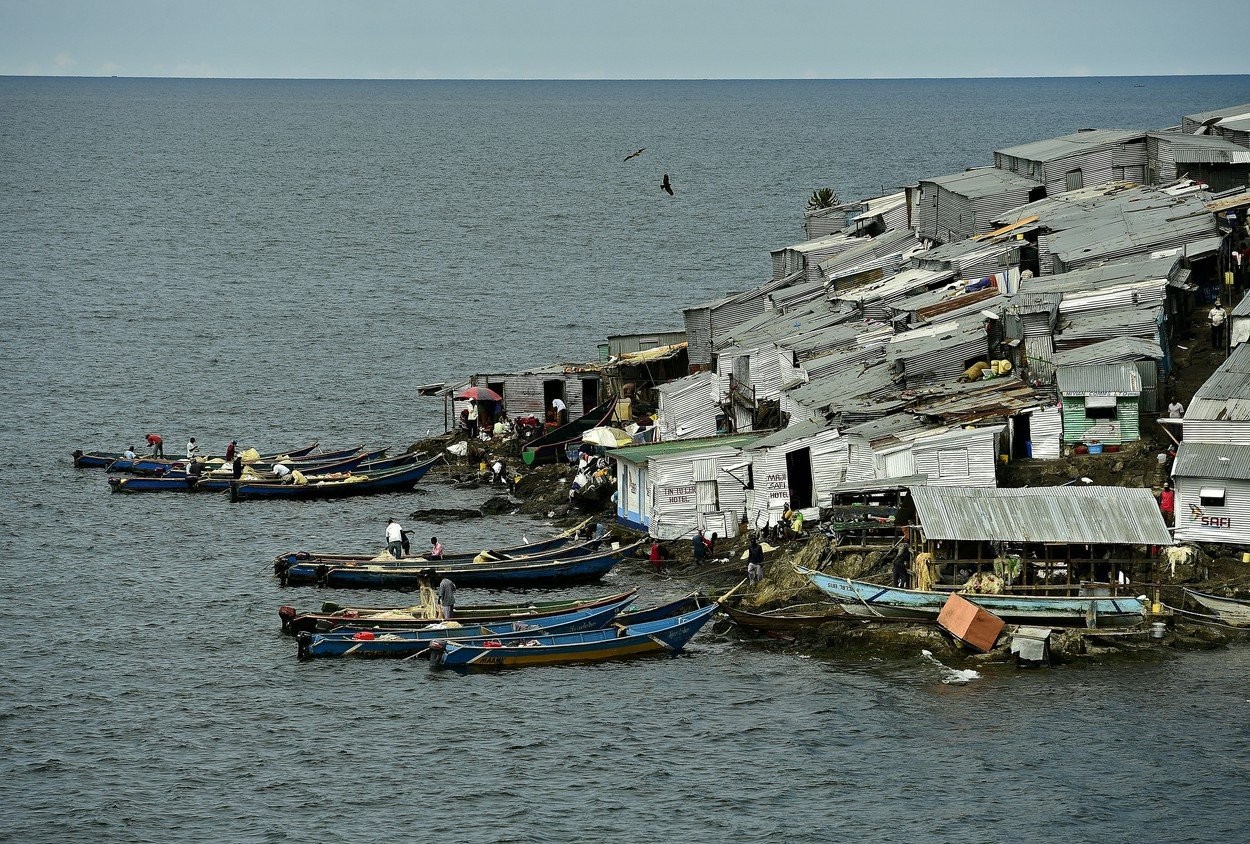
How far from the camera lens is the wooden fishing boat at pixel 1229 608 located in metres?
46.6

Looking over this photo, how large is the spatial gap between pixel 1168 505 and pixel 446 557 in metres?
24.1

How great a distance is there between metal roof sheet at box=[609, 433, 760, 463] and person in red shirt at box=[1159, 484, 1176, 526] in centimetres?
1420

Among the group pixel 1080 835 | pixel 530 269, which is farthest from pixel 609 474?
pixel 530 269

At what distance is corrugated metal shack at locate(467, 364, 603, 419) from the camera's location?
76.0 metres

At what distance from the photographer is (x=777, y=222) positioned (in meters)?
179

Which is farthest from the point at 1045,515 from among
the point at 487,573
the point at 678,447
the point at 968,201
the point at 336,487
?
the point at 968,201

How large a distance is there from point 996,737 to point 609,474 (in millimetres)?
25821

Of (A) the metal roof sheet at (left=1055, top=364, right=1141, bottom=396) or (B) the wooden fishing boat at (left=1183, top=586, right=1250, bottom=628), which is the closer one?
(B) the wooden fishing boat at (left=1183, top=586, right=1250, bottom=628)

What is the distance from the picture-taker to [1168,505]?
50156 mm

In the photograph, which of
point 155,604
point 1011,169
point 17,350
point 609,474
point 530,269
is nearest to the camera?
point 155,604

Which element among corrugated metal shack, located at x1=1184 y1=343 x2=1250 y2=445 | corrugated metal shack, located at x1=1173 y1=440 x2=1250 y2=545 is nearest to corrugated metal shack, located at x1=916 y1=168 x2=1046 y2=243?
corrugated metal shack, located at x1=1184 y1=343 x2=1250 y2=445

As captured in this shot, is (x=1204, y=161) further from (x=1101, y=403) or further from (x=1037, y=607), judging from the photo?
(x=1037, y=607)

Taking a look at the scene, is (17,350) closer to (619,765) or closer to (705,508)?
(705,508)

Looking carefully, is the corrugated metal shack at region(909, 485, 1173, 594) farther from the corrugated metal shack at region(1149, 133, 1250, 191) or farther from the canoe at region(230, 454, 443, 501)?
the corrugated metal shack at region(1149, 133, 1250, 191)
